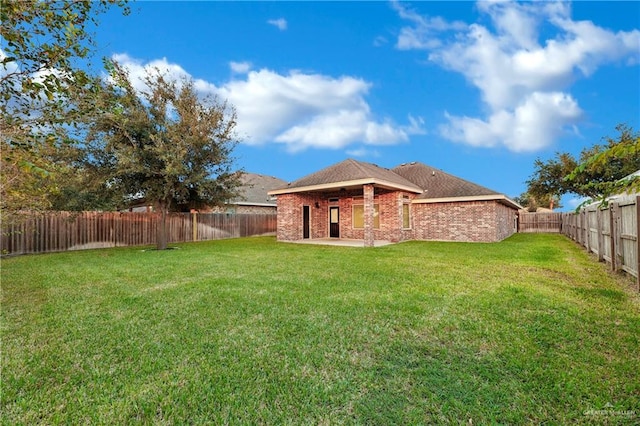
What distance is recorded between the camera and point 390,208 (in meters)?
15.4

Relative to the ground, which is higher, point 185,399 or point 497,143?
point 497,143

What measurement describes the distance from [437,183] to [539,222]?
13106 mm

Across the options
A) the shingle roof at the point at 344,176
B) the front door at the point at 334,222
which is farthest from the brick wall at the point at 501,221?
the front door at the point at 334,222

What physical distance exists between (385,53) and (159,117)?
11.2 m

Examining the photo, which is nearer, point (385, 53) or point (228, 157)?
point (228, 157)

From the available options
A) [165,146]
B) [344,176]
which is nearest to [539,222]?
[344,176]

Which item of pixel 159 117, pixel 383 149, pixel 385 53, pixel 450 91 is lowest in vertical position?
pixel 159 117

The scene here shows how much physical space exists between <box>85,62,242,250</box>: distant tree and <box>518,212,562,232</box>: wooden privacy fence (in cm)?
2386

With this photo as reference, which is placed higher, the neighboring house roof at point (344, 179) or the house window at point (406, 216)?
the neighboring house roof at point (344, 179)

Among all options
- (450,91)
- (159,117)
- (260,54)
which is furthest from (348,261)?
(450,91)

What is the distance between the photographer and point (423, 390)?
238 cm

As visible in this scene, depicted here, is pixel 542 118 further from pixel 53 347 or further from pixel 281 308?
pixel 53 347

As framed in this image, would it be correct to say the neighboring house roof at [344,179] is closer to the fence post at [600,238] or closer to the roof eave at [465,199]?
the roof eave at [465,199]

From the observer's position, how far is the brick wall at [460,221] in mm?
14695
